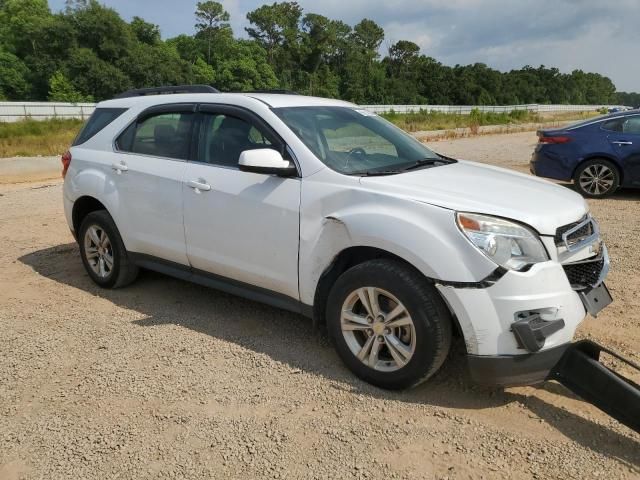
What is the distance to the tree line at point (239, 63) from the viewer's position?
205 ft

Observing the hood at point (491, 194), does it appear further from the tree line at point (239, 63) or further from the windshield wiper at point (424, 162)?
the tree line at point (239, 63)

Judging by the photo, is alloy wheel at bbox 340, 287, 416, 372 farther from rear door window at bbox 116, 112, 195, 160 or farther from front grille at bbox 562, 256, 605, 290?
rear door window at bbox 116, 112, 195, 160

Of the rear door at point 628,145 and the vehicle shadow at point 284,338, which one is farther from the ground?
the rear door at point 628,145

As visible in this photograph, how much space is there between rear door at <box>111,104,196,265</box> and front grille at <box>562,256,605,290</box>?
2759 mm

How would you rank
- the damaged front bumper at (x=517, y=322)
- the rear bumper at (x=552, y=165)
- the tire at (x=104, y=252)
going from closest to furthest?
the damaged front bumper at (x=517, y=322)
the tire at (x=104, y=252)
the rear bumper at (x=552, y=165)

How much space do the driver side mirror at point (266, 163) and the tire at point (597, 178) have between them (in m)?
7.52

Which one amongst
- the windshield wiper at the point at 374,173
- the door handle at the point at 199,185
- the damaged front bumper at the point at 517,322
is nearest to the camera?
the damaged front bumper at the point at 517,322

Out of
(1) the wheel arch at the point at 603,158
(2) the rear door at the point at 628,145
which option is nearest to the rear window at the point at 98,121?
(1) the wheel arch at the point at 603,158

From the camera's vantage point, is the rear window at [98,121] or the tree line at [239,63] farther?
the tree line at [239,63]

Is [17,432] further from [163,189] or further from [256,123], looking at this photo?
[256,123]

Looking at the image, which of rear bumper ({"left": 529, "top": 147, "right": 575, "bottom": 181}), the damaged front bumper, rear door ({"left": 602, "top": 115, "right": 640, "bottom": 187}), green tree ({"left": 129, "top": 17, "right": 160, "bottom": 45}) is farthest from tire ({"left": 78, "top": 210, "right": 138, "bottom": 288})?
green tree ({"left": 129, "top": 17, "right": 160, "bottom": 45})

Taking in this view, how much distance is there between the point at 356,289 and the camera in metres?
3.32

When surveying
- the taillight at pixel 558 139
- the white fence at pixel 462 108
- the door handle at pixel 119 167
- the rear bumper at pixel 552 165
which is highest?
the white fence at pixel 462 108

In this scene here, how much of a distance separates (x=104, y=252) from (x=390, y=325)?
10.2 ft
